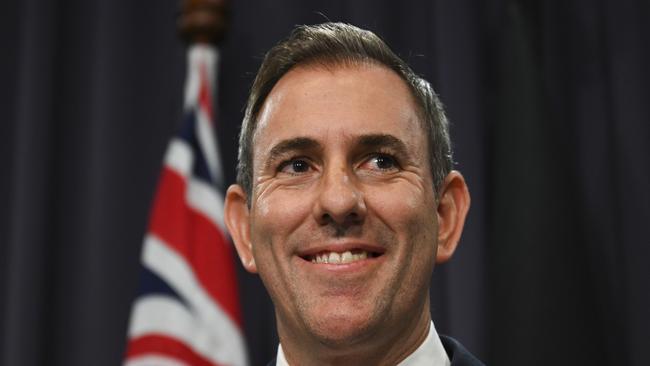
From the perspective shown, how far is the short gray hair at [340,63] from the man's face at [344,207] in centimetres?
3

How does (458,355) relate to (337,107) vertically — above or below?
below

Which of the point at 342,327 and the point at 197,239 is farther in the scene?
the point at 197,239

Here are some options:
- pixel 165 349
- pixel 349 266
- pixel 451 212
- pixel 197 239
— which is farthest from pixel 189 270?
pixel 349 266

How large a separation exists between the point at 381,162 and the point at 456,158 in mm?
1203

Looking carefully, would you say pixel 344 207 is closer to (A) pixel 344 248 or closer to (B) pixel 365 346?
(A) pixel 344 248

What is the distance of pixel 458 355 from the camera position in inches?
47.9

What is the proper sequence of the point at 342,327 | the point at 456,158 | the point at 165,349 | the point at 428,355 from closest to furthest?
1. the point at 342,327
2. the point at 428,355
3. the point at 165,349
4. the point at 456,158

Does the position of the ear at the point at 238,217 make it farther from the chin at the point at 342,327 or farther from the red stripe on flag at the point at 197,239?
the red stripe on flag at the point at 197,239

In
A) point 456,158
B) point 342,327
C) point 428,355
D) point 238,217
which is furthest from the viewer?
point 456,158

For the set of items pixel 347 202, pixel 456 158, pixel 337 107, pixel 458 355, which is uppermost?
pixel 337 107

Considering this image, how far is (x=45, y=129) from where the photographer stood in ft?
8.30

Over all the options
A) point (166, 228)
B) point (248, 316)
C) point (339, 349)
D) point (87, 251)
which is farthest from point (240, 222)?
point (87, 251)

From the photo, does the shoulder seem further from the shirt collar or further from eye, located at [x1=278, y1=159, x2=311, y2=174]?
eye, located at [x1=278, y1=159, x2=311, y2=174]

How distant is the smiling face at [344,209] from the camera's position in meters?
1.08
